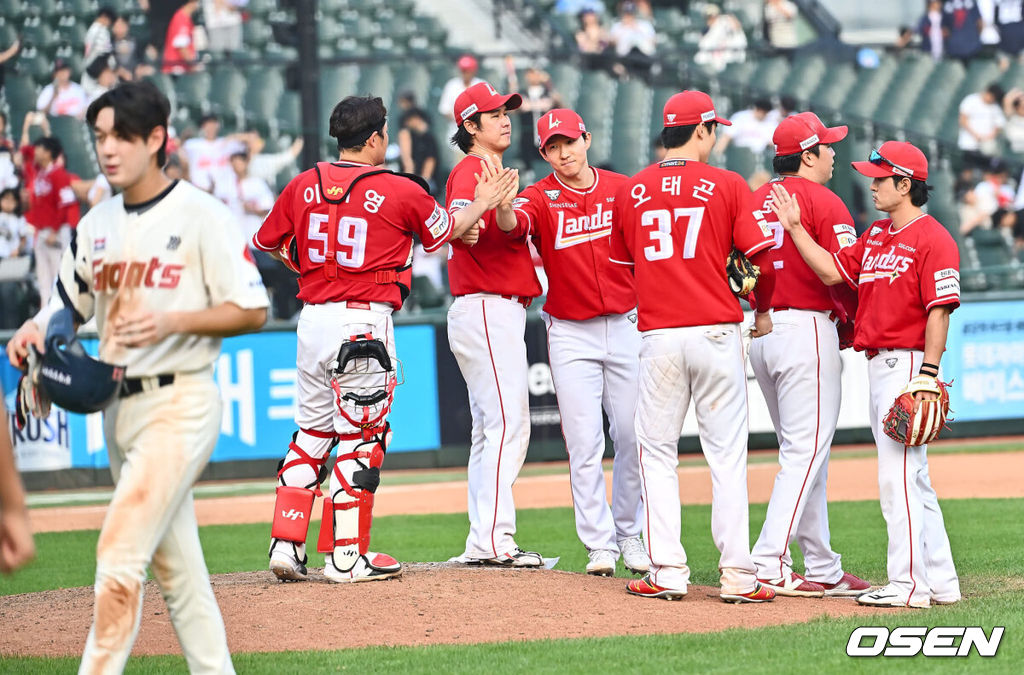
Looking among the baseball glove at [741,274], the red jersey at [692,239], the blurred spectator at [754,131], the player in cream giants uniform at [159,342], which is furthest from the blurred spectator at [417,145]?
the player in cream giants uniform at [159,342]

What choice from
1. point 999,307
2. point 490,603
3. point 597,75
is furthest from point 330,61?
point 490,603

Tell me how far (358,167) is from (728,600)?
2.76 meters

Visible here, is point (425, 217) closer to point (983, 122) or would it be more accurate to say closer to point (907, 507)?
point (907, 507)

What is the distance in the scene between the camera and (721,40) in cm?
2039

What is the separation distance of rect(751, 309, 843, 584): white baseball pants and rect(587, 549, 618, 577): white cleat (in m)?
0.81

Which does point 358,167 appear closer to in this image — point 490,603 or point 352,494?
point 352,494

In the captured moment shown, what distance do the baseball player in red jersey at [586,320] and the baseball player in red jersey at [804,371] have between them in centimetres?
83

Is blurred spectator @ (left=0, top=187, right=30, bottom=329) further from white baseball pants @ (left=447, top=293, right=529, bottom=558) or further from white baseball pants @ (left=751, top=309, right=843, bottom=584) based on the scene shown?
white baseball pants @ (left=751, top=309, right=843, bottom=584)

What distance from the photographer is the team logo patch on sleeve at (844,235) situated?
6527mm

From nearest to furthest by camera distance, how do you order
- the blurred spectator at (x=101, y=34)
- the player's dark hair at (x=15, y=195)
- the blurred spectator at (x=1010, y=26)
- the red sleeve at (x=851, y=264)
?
the red sleeve at (x=851, y=264) < the player's dark hair at (x=15, y=195) < the blurred spectator at (x=101, y=34) < the blurred spectator at (x=1010, y=26)

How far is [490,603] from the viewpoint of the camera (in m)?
6.14

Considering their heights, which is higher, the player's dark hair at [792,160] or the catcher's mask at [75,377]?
the player's dark hair at [792,160]

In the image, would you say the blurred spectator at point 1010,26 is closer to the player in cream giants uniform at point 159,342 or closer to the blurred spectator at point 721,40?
the blurred spectator at point 721,40

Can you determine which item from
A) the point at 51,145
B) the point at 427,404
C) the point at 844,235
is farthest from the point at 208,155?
the point at 844,235
